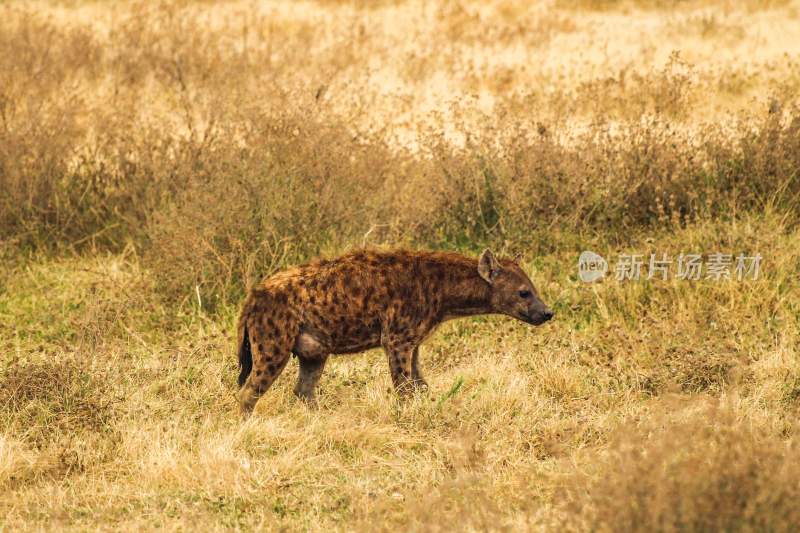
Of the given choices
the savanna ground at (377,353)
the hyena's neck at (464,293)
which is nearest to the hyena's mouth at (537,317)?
the hyena's neck at (464,293)

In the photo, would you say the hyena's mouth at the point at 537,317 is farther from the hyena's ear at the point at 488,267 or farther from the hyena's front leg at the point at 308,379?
the hyena's front leg at the point at 308,379

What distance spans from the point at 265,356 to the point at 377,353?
178 cm

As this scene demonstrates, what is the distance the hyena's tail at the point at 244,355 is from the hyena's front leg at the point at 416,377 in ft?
3.04

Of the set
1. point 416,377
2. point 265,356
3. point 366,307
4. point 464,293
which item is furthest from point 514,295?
point 265,356

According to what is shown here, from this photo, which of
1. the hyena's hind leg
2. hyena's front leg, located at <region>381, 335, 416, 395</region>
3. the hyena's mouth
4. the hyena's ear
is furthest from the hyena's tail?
the hyena's mouth

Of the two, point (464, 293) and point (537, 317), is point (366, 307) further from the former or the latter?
point (537, 317)

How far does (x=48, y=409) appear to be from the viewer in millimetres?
6582

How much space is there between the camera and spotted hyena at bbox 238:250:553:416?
6477mm

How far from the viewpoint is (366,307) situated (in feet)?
21.8

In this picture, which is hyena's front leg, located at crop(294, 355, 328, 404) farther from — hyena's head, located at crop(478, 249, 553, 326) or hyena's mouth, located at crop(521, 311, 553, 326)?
hyena's mouth, located at crop(521, 311, 553, 326)

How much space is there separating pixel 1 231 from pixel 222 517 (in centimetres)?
544

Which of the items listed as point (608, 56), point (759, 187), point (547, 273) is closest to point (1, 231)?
point (547, 273)

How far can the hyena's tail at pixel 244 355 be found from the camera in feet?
21.7

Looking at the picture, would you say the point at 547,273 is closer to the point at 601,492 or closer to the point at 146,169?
the point at 146,169
